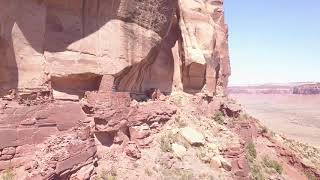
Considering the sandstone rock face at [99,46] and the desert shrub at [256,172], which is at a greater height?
the sandstone rock face at [99,46]

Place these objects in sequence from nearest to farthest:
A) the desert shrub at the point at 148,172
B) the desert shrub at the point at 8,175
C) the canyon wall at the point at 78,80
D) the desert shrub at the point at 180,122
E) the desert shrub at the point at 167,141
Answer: the desert shrub at the point at 8,175 < the canyon wall at the point at 78,80 < the desert shrub at the point at 148,172 < the desert shrub at the point at 167,141 < the desert shrub at the point at 180,122

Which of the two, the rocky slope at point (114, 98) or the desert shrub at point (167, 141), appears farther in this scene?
the desert shrub at point (167, 141)

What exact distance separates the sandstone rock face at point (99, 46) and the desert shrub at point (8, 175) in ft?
10.3

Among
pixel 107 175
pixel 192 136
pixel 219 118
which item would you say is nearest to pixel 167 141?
pixel 192 136

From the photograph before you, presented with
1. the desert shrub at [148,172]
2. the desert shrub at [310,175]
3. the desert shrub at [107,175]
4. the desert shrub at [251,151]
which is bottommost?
A: the desert shrub at [310,175]

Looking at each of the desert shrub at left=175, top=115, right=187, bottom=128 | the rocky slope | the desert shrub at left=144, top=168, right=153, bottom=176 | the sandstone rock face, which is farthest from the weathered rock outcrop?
the desert shrub at left=144, top=168, right=153, bottom=176

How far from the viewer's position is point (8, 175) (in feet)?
45.7

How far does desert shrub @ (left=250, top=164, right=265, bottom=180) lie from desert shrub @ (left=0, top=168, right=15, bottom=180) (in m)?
14.5

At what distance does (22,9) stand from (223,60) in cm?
2265

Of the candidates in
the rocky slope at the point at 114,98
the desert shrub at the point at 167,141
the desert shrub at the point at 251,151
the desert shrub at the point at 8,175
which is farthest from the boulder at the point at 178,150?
the desert shrub at the point at 8,175

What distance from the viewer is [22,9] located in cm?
1591

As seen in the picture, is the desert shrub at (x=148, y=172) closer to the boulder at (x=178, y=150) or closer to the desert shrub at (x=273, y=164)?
the boulder at (x=178, y=150)

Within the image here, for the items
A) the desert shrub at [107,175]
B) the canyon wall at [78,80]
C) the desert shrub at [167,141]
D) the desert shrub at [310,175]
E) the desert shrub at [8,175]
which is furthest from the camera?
the desert shrub at [310,175]

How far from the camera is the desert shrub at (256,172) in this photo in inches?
942
